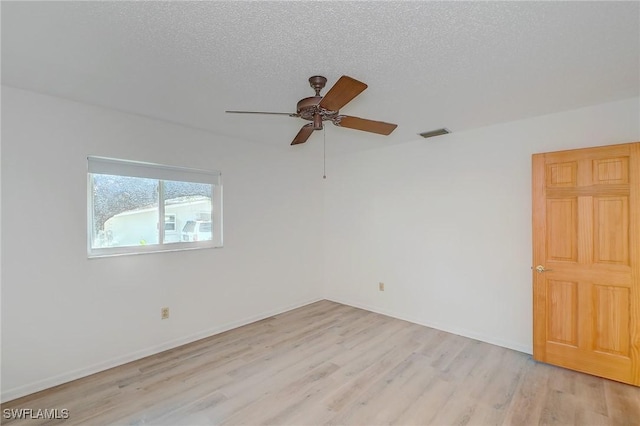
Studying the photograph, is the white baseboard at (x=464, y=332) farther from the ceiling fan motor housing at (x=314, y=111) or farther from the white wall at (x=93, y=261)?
the ceiling fan motor housing at (x=314, y=111)

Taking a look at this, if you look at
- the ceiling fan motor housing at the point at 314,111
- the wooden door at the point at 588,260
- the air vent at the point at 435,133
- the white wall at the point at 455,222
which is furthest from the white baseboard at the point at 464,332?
the ceiling fan motor housing at the point at 314,111

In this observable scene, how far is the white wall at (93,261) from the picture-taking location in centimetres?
229

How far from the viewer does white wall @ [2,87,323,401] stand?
2.29 metres

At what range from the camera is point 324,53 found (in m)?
1.82

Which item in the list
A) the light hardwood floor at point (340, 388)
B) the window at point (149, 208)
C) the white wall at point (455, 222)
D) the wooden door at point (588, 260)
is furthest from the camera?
the white wall at point (455, 222)

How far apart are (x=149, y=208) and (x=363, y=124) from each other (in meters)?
2.35

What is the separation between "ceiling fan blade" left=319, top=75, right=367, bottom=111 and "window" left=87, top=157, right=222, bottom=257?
2.13m

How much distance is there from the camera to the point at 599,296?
2.55 metres

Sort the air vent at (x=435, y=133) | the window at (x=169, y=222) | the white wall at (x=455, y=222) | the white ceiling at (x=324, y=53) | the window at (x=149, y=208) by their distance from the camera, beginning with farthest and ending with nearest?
the air vent at (x=435, y=133) → the window at (x=169, y=222) → the white wall at (x=455, y=222) → the window at (x=149, y=208) → the white ceiling at (x=324, y=53)

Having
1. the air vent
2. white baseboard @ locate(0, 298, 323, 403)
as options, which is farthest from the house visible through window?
the air vent

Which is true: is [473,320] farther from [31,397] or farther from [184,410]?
[31,397]

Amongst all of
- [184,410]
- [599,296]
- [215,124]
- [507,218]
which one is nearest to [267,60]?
[215,124]

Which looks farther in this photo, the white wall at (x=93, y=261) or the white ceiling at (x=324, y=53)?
the white wall at (x=93, y=261)

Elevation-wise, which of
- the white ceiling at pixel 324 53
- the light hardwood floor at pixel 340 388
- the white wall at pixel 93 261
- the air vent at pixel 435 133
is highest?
the white ceiling at pixel 324 53
